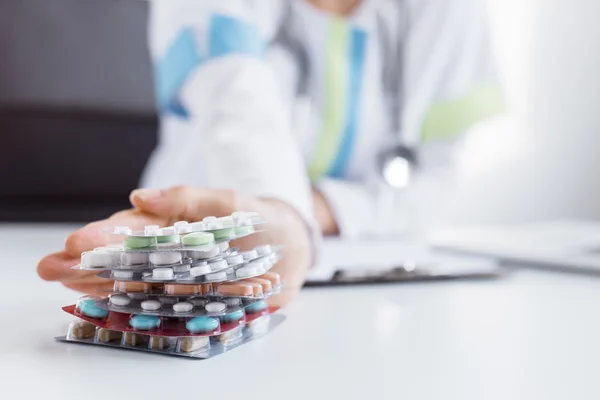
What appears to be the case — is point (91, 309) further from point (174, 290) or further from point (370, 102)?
point (370, 102)

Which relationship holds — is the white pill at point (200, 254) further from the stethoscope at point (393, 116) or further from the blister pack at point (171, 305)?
the stethoscope at point (393, 116)

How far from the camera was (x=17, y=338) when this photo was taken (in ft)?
1.21

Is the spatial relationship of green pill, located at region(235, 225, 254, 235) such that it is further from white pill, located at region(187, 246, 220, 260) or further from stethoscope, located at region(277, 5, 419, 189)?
stethoscope, located at region(277, 5, 419, 189)

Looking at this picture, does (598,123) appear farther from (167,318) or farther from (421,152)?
(167,318)

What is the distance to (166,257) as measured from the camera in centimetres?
32

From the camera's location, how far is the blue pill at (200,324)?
322 mm

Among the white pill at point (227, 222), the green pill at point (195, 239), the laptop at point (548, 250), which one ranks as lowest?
the green pill at point (195, 239)

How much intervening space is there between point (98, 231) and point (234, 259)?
0.25ft

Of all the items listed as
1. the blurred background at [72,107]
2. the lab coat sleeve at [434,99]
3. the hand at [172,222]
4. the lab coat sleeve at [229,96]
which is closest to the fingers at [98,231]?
the hand at [172,222]

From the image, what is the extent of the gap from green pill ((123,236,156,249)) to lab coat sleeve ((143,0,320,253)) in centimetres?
24

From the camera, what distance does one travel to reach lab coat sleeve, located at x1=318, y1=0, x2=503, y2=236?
42.9 inches

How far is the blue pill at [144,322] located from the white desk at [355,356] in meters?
0.02

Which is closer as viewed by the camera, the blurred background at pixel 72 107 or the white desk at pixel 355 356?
the white desk at pixel 355 356

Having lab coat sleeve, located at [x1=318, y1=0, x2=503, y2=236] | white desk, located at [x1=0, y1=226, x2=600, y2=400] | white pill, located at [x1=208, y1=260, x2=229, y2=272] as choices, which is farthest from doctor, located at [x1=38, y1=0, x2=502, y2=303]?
white pill, located at [x1=208, y1=260, x2=229, y2=272]
